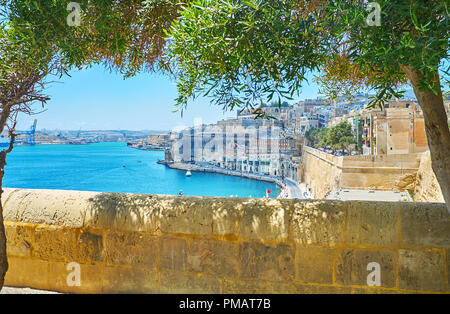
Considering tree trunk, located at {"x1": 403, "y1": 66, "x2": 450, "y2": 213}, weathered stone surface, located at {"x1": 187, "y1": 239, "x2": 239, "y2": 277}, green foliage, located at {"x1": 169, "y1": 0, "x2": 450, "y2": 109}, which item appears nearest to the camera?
green foliage, located at {"x1": 169, "y1": 0, "x2": 450, "y2": 109}

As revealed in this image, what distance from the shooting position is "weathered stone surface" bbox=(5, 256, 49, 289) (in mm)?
2129

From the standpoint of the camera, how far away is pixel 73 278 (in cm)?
208

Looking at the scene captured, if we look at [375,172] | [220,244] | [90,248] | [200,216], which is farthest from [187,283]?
[375,172]

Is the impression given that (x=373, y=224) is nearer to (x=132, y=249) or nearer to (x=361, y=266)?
(x=361, y=266)

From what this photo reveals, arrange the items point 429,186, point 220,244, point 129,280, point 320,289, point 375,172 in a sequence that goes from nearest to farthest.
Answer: point 320,289, point 220,244, point 129,280, point 429,186, point 375,172

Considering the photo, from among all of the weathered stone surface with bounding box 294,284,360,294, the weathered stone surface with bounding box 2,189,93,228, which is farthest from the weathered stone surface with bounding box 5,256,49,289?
the weathered stone surface with bounding box 294,284,360,294

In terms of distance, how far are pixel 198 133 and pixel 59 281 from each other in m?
60.2

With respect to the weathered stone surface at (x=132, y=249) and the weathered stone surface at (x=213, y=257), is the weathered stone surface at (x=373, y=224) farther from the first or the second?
the weathered stone surface at (x=132, y=249)

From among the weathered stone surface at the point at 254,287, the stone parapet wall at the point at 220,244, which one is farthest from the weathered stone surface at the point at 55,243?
the weathered stone surface at the point at 254,287

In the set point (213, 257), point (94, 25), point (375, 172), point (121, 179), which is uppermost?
point (94, 25)

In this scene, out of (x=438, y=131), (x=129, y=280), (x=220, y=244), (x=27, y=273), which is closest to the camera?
(x=438, y=131)

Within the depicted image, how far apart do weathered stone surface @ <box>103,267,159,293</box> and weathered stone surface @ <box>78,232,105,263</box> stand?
11 cm

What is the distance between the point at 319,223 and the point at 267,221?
0.31 meters

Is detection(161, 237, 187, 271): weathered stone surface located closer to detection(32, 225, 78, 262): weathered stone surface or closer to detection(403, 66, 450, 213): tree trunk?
detection(32, 225, 78, 262): weathered stone surface
